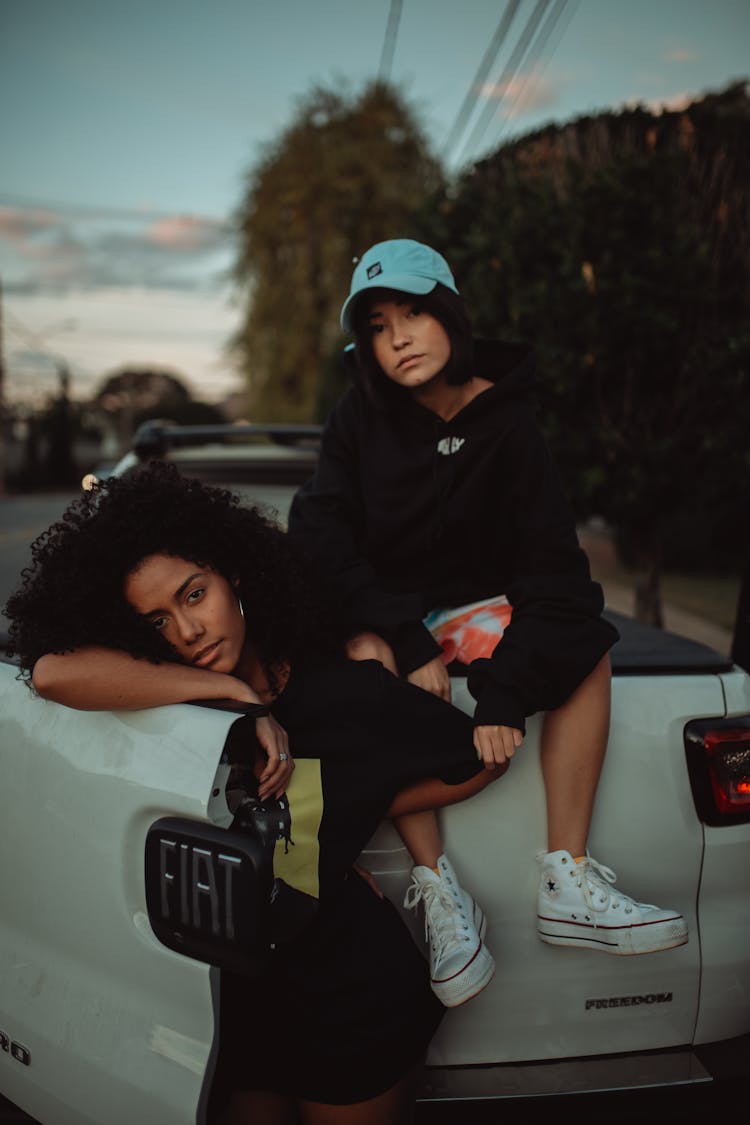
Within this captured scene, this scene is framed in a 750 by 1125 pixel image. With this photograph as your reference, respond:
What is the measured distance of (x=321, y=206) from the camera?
16.7 meters

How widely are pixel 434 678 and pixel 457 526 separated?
483 millimetres

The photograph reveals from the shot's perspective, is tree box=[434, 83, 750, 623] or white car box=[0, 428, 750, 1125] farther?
tree box=[434, 83, 750, 623]

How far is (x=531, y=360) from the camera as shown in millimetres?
2266

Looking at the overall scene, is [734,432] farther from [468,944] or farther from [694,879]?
[468,944]

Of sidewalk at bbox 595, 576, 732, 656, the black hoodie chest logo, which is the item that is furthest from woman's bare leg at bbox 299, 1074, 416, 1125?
sidewalk at bbox 595, 576, 732, 656

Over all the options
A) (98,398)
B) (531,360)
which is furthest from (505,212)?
(98,398)

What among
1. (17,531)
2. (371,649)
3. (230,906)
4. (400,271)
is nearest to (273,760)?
(230,906)

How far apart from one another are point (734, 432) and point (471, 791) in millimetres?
4139

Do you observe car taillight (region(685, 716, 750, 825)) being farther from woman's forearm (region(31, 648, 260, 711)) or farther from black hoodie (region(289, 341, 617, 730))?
woman's forearm (region(31, 648, 260, 711))

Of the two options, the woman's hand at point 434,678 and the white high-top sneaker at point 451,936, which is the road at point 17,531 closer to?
the woman's hand at point 434,678

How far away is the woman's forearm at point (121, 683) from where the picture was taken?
1.53 meters

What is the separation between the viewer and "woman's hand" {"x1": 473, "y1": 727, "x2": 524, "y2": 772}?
5.35 ft

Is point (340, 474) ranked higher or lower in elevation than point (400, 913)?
higher

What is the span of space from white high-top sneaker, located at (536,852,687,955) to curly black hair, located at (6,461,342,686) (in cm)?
70
